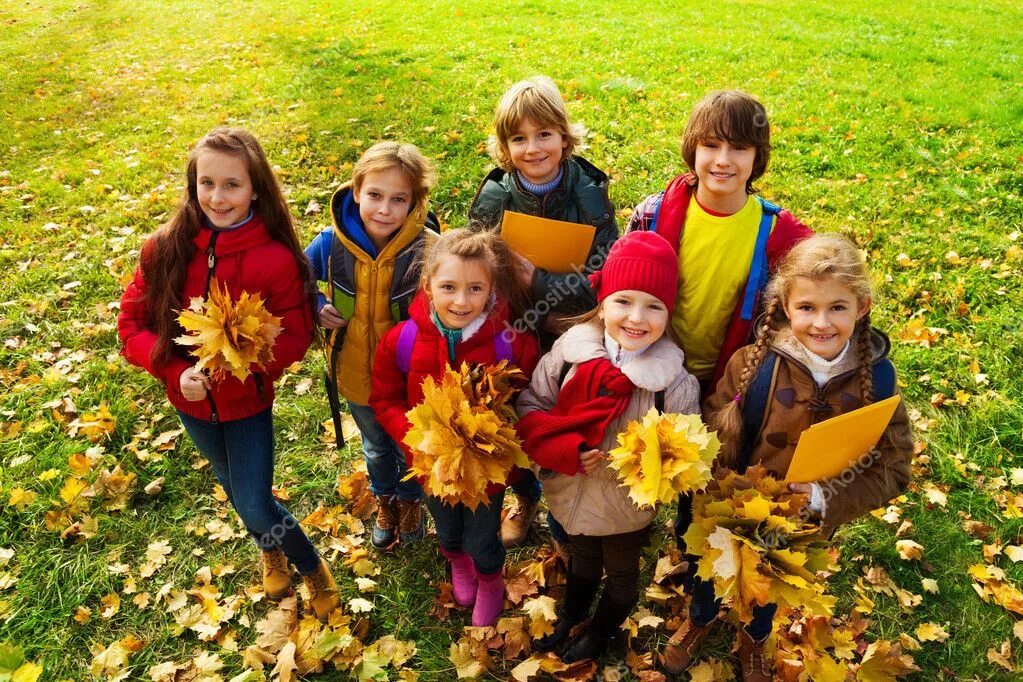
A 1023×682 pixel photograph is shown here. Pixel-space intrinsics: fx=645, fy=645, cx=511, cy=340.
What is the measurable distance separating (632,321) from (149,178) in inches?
274

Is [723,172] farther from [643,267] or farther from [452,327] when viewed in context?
[452,327]

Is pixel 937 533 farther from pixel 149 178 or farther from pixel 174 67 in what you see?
pixel 174 67

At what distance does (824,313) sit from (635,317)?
2.11 feet

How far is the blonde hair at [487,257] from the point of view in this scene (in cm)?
250

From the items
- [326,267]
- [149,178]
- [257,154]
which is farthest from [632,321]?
[149,178]

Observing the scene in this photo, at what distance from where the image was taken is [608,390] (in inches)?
93.6

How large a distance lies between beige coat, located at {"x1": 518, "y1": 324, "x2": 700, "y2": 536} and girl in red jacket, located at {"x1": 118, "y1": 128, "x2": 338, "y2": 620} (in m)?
1.10

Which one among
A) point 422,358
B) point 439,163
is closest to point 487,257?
point 422,358

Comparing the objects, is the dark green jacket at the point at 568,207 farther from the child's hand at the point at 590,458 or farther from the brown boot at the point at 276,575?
the brown boot at the point at 276,575

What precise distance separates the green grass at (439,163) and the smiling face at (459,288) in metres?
1.64

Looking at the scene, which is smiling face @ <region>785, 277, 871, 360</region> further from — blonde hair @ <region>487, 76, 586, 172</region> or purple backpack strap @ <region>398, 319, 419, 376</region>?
purple backpack strap @ <region>398, 319, 419, 376</region>

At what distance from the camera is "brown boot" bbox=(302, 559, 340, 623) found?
3188mm

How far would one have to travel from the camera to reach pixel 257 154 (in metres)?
2.71

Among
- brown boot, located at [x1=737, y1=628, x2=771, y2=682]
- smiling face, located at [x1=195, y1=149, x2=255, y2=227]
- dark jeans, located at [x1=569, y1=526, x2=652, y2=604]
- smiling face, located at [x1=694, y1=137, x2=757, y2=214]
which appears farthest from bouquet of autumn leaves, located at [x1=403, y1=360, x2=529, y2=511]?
brown boot, located at [x1=737, y1=628, x2=771, y2=682]
